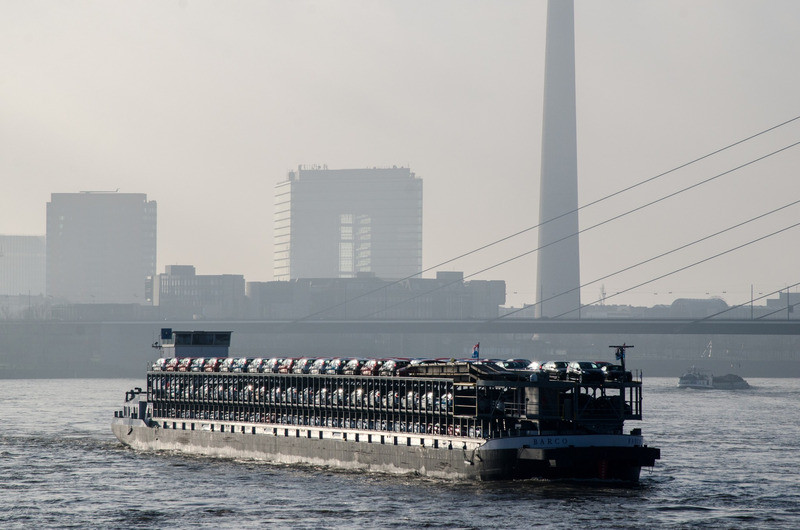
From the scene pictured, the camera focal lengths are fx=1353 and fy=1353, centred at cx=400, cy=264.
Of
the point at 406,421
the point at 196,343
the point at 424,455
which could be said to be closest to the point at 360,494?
the point at 424,455

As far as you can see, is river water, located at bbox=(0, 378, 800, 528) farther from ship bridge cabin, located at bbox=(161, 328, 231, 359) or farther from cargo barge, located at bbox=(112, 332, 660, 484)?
ship bridge cabin, located at bbox=(161, 328, 231, 359)

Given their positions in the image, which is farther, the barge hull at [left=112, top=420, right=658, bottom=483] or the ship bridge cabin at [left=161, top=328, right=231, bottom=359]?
the ship bridge cabin at [left=161, top=328, right=231, bottom=359]

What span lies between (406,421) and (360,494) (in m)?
8.99

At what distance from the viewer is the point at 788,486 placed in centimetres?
6919

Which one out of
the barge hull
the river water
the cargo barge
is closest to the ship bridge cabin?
the cargo barge

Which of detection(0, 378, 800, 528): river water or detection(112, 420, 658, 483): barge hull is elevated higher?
detection(112, 420, 658, 483): barge hull

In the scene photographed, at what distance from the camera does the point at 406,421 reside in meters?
73.6

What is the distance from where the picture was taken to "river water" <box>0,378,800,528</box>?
57875 mm

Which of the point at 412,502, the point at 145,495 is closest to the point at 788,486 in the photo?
the point at 412,502

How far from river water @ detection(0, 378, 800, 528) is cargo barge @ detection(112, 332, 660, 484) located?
1293mm

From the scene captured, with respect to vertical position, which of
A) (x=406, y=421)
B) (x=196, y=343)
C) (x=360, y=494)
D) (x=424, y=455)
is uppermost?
(x=196, y=343)

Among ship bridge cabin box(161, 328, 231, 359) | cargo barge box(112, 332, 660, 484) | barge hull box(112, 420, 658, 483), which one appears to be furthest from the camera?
ship bridge cabin box(161, 328, 231, 359)

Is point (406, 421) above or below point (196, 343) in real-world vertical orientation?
below

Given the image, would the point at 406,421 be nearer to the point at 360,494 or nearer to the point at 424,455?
the point at 424,455
